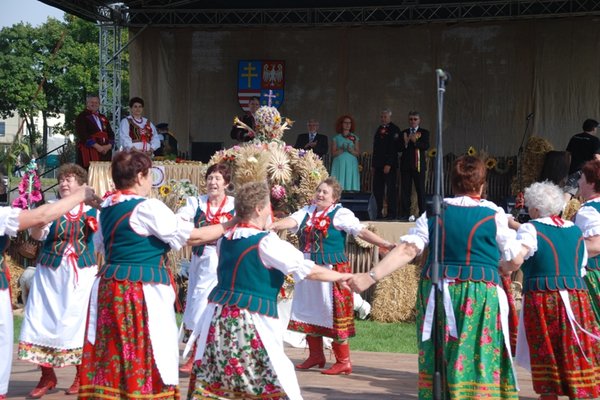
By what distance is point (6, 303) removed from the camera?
4.70 m

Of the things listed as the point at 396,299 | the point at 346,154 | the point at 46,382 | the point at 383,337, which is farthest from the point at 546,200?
the point at 346,154

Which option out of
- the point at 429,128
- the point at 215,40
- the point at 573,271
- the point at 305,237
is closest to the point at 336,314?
the point at 305,237

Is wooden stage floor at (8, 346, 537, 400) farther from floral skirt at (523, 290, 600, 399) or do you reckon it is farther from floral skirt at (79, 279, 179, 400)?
floral skirt at (79, 279, 179, 400)

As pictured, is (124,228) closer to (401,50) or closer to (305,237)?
(305,237)

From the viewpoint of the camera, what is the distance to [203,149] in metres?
15.1

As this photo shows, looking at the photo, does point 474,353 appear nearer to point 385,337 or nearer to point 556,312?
point 556,312

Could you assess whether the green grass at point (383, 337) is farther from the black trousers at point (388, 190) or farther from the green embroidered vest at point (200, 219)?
the black trousers at point (388, 190)

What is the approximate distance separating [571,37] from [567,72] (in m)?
0.52

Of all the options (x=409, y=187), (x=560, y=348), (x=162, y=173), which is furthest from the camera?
(x=409, y=187)

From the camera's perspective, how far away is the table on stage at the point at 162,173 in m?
10.5

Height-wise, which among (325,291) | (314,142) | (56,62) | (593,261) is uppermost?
(56,62)

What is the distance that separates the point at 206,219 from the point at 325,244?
3.16ft

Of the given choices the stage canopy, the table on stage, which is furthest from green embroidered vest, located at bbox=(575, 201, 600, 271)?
the stage canopy

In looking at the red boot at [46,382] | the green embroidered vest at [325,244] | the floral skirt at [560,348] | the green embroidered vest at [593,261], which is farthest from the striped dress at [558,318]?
the red boot at [46,382]
